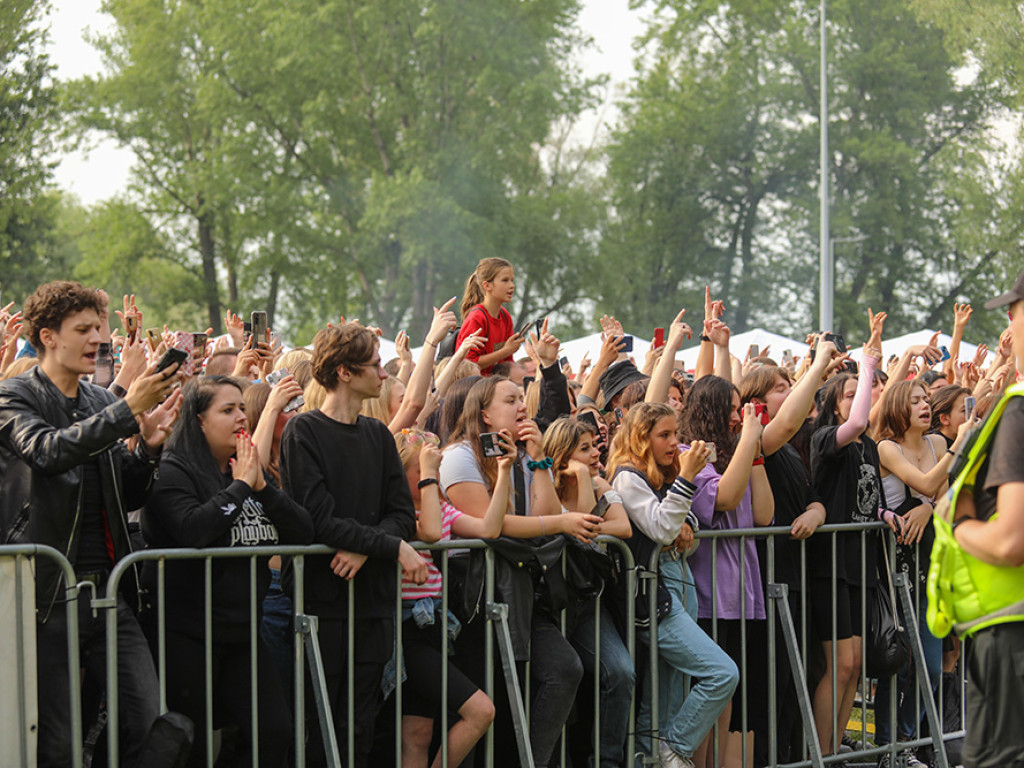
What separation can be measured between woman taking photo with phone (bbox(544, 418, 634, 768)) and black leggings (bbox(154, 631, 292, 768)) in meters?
1.48

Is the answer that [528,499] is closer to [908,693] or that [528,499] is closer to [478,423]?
[478,423]

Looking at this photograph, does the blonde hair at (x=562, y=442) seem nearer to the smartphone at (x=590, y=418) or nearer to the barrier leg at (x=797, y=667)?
the smartphone at (x=590, y=418)

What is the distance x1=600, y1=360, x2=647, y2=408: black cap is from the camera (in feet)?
24.3

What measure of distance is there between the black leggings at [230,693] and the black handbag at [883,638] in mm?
3249

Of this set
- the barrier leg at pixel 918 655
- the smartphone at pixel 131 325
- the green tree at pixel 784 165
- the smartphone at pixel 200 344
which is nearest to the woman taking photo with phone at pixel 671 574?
the barrier leg at pixel 918 655

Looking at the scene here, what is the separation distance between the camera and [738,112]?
129 ft

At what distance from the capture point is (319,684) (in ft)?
16.3

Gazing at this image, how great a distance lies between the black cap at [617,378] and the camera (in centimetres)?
741

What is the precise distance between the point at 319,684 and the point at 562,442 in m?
1.58

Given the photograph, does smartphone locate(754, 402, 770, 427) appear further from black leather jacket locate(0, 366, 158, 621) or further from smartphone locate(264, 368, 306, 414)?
black leather jacket locate(0, 366, 158, 621)

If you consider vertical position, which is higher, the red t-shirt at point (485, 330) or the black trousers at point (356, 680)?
the red t-shirt at point (485, 330)

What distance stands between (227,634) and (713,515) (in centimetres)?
248

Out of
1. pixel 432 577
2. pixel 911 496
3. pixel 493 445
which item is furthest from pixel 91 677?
pixel 911 496

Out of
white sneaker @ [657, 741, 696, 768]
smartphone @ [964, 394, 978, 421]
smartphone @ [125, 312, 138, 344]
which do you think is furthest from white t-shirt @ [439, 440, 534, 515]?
smartphone @ [964, 394, 978, 421]
